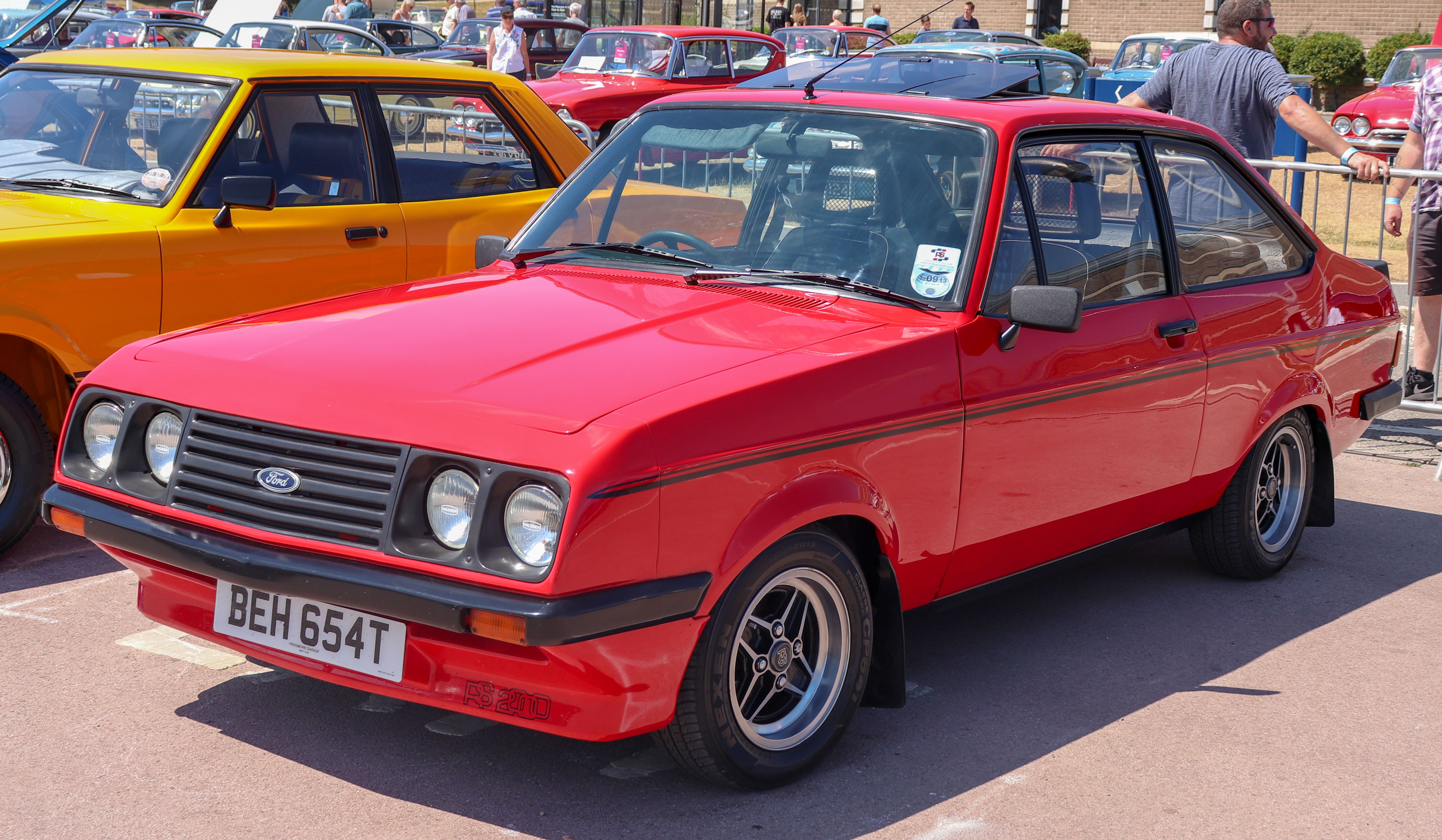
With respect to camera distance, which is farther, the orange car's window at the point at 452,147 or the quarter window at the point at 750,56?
the quarter window at the point at 750,56

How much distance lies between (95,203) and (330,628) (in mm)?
2955

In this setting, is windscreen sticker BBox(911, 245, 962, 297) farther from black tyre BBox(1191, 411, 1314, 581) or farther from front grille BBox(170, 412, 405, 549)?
black tyre BBox(1191, 411, 1314, 581)

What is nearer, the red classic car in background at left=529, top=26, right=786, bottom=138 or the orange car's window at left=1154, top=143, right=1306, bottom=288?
the orange car's window at left=1154, top=143, right=1306, bottom=288

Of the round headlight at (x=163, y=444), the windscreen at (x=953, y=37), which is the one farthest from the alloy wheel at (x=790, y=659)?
the windscreen at (x=953, y=37)

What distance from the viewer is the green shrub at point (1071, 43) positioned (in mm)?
42438

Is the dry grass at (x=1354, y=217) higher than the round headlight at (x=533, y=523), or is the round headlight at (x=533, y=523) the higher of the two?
→ the dry grass at (x=1354, y=217)

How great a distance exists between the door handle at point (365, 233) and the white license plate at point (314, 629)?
2.78 meters

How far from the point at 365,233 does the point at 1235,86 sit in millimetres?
4579

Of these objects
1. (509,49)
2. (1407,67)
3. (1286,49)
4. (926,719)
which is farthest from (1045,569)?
(1286,49)

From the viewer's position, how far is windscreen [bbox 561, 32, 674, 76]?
60.2 ft

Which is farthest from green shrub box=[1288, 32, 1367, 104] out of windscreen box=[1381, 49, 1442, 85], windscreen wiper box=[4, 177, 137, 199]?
windscreen wiper box=[4, 177, 137, 199]


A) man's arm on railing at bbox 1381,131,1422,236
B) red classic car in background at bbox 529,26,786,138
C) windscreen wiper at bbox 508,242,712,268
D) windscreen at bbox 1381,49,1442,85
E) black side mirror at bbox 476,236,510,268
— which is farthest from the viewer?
windscreen at bbox 1381,49,1442,85

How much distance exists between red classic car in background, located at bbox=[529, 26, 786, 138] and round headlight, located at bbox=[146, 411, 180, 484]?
45.6 ft

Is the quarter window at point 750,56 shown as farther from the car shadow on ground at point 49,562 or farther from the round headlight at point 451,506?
the round headlight at point 451,506
